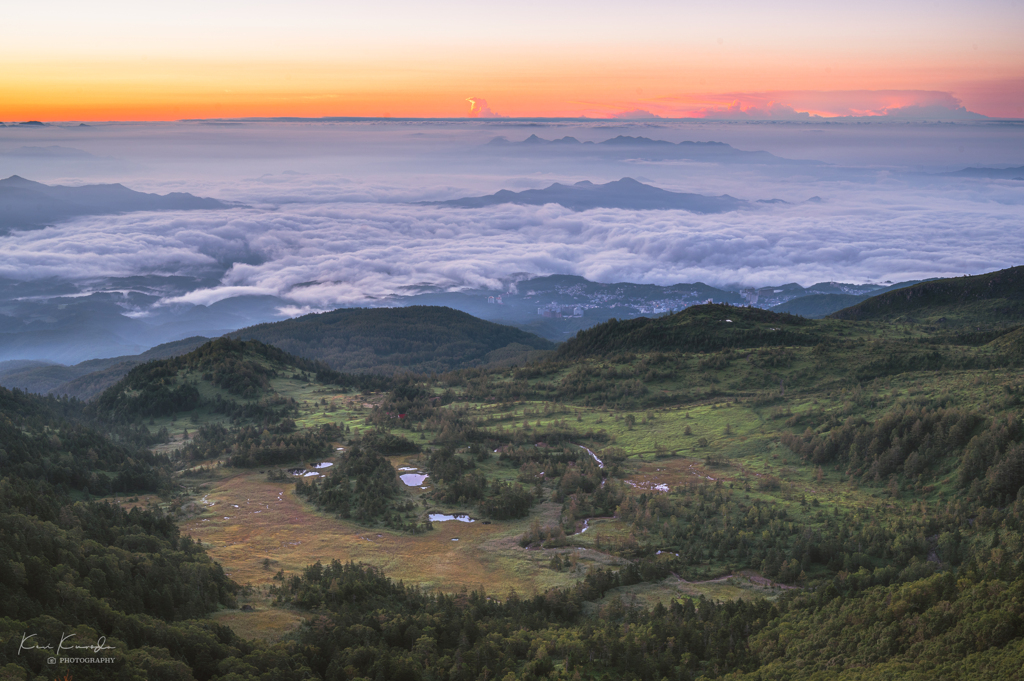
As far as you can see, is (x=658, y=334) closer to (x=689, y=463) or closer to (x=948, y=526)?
(x=689, y=463)

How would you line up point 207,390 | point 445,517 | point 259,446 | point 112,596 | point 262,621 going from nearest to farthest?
1. point 112,596
2. point 262,621
3. point 445,517
4. point 259,446
5. point 207,390

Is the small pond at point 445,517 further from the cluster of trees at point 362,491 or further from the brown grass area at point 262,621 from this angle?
the brown grass area at point 262,621

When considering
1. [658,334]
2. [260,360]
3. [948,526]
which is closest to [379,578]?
[948,526]

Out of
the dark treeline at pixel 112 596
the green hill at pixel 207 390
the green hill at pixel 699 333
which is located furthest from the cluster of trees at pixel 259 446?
the green hill at pixel 699 333

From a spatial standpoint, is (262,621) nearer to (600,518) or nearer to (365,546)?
(365,546)

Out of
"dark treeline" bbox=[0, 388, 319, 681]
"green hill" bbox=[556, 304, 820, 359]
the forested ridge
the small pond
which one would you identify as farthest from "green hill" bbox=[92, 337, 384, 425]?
"green hill" bbox=[556, 304, 820, 359]

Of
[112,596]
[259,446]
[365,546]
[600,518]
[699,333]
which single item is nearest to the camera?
[112,596]

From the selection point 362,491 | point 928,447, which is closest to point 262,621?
point 362,491

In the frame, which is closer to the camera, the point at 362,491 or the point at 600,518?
the point at 600,518
